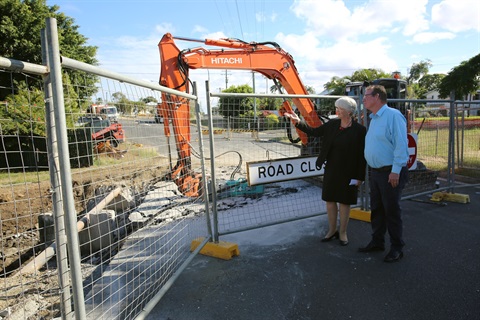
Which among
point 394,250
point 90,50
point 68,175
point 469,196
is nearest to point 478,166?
point 469,196

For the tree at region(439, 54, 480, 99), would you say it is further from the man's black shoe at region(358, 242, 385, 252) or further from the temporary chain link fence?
the man's black shoe at region(358, 242, 385, 252)

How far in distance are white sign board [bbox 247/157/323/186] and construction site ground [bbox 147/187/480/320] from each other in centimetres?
89

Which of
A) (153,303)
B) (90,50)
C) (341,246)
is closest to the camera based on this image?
(153,303)

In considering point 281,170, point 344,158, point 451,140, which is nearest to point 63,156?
point 281,170

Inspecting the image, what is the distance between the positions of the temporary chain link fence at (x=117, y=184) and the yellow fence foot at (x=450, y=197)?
0.25 metres

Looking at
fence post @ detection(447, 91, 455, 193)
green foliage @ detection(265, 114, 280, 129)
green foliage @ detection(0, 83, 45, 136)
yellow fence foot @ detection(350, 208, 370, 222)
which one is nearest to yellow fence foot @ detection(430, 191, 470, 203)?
fence post @ detection(447, 91, 455, 193)

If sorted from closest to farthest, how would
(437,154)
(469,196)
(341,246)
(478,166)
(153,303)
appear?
(153,303) < (341,246) < (469,196) < (437,154) < (478,166)

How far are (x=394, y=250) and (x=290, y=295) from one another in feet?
4.99

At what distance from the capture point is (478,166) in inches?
328

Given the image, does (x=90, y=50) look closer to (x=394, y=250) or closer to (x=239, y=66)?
(x=239, y=66)

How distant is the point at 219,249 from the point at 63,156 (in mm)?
2598

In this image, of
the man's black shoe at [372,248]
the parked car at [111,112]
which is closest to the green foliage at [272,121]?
the man's black shoe at [372,248]

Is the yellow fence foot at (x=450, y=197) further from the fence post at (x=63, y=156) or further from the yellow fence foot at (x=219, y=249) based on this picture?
the fence post at (x=63, y=156)

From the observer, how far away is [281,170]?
4367 millimetres
